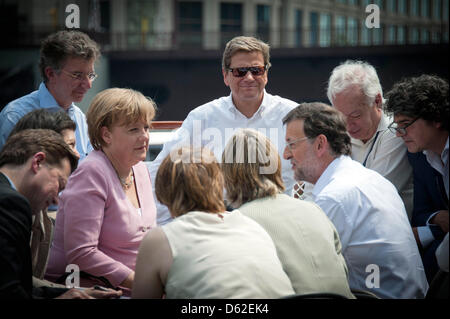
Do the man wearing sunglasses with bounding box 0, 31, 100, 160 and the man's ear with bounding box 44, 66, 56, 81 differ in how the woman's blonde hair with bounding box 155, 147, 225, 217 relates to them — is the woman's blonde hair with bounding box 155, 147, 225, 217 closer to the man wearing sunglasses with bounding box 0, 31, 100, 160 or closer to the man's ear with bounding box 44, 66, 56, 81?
the man wearing sunglasses with bounding box 0, 31, 100, 160

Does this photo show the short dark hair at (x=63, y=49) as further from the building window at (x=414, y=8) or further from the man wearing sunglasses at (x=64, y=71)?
the building window at (x=414, y=8)

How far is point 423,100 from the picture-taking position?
2.91 meters

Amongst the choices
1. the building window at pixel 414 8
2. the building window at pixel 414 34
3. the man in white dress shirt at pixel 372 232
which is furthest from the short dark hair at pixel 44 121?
the building window at pixel 414 8

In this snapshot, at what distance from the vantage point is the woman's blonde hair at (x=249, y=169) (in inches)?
92.4

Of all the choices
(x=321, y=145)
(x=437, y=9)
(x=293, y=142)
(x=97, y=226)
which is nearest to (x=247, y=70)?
(x=293, y=142)

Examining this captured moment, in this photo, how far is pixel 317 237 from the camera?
2.30m

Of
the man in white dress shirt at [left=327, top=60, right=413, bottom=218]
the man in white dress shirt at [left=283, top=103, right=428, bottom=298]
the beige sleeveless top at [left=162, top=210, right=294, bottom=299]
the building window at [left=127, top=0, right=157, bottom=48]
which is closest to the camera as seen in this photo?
the beige sleeveless top at [left=162, top=210, right=294, bottom=299]

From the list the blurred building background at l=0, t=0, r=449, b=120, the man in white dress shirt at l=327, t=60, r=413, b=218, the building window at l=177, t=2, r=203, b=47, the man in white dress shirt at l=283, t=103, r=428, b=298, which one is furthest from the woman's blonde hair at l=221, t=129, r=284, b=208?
the building window at l=177, t=2, r=203, b=47

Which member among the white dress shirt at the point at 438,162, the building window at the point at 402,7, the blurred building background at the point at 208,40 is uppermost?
the building window at the point at 402,7

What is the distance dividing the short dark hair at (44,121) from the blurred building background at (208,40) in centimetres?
1402

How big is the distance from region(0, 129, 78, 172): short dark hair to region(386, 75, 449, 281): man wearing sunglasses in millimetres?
1728

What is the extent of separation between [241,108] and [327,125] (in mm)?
1208

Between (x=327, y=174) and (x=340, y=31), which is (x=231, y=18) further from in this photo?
(x=327, y=174)

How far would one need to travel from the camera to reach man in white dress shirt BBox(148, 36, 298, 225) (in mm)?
3844
